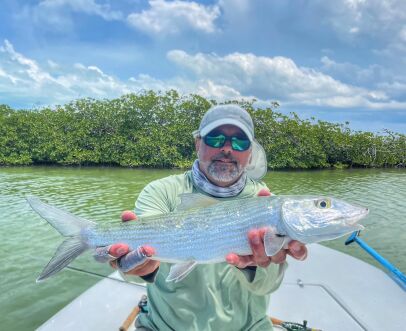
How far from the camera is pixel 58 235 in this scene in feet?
39.4

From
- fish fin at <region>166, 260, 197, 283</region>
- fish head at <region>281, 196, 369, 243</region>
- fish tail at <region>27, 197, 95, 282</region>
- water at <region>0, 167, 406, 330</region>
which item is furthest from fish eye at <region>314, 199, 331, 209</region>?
water at <region>0, 167, 406, 330</region>

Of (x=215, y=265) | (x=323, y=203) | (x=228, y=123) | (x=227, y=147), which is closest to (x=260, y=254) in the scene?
(x=323, y=203)

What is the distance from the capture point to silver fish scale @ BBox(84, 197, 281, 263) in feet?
8.72

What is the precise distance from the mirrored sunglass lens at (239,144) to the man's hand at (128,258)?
1.27m

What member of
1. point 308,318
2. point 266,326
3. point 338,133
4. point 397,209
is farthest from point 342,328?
point 338,133

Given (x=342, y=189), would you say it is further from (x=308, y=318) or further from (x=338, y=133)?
(x=338, y=133)

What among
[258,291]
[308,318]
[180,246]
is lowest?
[308,318]

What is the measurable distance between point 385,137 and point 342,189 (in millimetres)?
30504

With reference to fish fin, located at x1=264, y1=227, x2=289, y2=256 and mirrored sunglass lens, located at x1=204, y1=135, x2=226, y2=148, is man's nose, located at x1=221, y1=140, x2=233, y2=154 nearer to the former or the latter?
mirrored sunglass lens, located at x1=204, y1=135, x2=226, y2=148

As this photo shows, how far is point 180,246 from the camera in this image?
2.74m

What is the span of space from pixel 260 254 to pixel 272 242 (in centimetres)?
17

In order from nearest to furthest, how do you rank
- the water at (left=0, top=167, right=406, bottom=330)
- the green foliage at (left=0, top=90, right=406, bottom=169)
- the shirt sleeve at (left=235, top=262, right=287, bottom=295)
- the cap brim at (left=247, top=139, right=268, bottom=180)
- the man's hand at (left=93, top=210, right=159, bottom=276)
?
the man's hand at (left=93, top=210, right=159, bottom=276)
the shirt sleeve at (left=235, top=262, right=287, bottom=295)
the cap brim at (left=247, top=139, right=268, bottom=180)
the water at (left=0, top=167, right=406, bottom=330)
the green foliage at (left=0, top=90, right=406, bottom=169)

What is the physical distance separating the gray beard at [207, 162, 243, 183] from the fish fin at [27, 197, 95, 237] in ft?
3.82

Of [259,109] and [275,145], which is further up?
[259,109]
